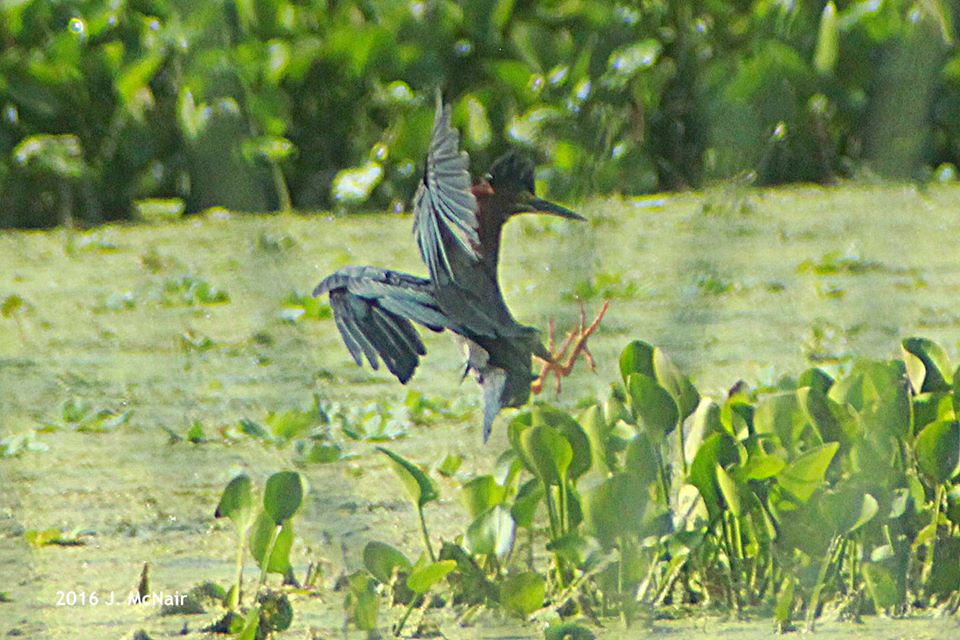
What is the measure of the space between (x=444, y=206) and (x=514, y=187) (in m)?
0.18

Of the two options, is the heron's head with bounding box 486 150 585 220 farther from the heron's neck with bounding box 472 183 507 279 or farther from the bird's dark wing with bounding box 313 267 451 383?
the bird's dark wing with bounding box 313 267 451 383

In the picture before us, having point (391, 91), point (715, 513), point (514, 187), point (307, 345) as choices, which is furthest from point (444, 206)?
point (391, 91)

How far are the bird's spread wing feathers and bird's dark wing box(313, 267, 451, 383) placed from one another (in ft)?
0.13

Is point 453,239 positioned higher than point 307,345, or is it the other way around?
point 453,239

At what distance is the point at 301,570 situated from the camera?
1807 mm

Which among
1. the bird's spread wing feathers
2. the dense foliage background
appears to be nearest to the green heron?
the bird's spread wing feathers

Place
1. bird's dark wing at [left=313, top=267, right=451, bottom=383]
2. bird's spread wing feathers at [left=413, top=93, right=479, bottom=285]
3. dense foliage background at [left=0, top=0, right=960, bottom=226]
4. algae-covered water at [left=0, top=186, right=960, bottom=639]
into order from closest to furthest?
bird's spread wing feathers at [left=413, top=93, right=479, bottom=285] < bird's dark wing at [left=313, top=267, right=451, bottom=383] < algae-covered water at [left=0, top=186, right=960, bottom=639] < dense foliage background at [left=0, top=0, right=960, bottom=226]

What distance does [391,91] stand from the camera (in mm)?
4672

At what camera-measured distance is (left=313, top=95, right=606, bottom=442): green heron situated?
1405 mm

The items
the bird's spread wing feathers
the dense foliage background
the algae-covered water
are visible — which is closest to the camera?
the bird's spread wing feathers

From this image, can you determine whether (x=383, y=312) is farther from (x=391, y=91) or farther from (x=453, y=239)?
(x=391, y=91)

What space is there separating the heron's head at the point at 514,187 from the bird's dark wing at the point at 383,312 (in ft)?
0.38

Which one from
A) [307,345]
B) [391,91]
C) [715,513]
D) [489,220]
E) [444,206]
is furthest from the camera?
[391,91]

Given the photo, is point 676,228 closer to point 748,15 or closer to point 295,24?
point 748,15
